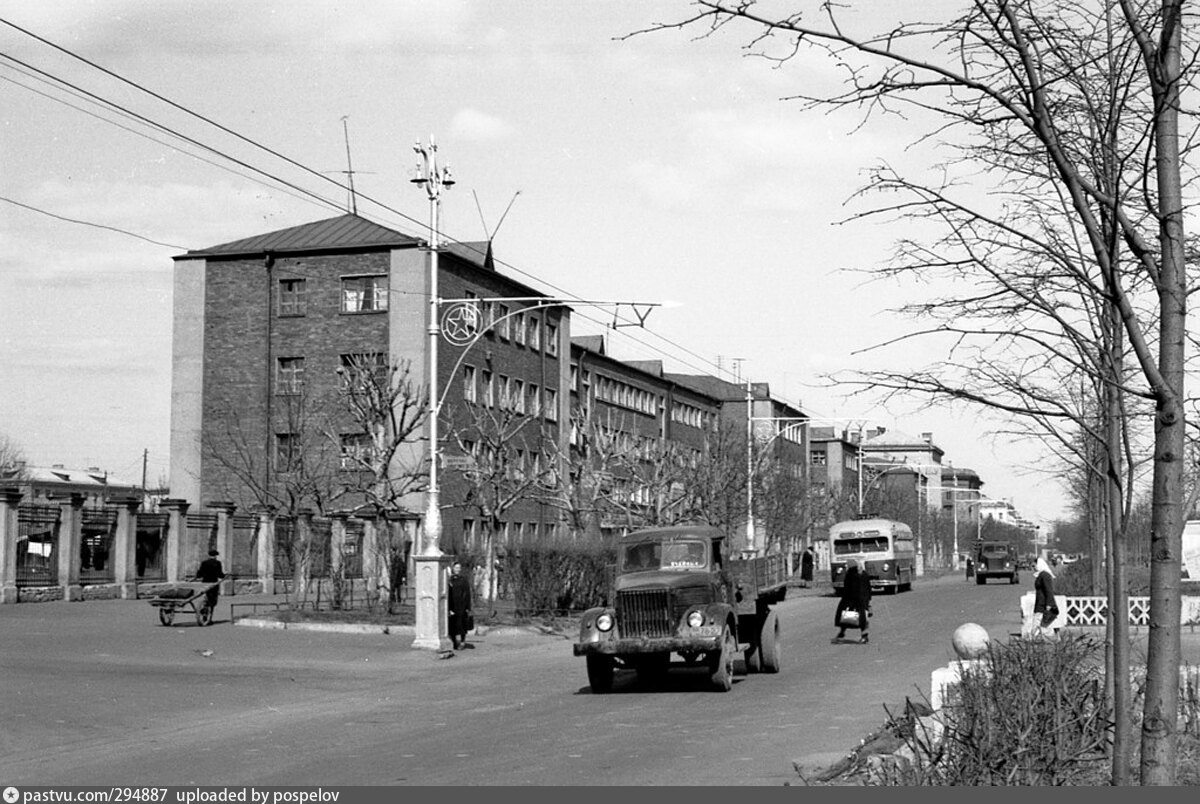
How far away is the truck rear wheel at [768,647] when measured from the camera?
72.0ft

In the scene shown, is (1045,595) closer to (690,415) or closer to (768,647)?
(768,647)

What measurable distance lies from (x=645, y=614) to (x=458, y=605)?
813 cm

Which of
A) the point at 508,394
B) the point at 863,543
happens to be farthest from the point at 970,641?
the point at 508,394

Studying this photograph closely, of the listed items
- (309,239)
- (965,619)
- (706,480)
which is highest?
(309,239)

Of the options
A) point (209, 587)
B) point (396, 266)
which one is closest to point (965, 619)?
point (209, 587)

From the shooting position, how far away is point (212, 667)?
75.3 ft

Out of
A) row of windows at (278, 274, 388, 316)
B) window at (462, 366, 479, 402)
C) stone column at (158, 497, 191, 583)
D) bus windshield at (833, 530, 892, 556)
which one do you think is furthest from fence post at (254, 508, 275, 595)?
bus windshield at (833, 530, 892, 556)

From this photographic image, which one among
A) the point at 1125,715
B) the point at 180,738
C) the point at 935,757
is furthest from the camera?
the point at 180,738

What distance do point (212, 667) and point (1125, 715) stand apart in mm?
17873

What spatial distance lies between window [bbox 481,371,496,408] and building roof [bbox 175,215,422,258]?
5.07 metres

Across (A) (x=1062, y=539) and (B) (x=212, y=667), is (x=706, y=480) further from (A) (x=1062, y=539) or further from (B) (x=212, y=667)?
(A) (x=1062, y=539)

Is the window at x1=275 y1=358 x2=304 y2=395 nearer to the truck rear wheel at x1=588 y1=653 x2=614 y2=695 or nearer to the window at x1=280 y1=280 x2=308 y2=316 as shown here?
the window at x1=280 y1=280 x2=308 y2=316

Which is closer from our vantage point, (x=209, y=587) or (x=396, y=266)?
(x=209, y=587)

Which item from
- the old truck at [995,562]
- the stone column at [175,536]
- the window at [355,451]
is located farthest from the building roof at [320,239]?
the old truck at [995,562]
